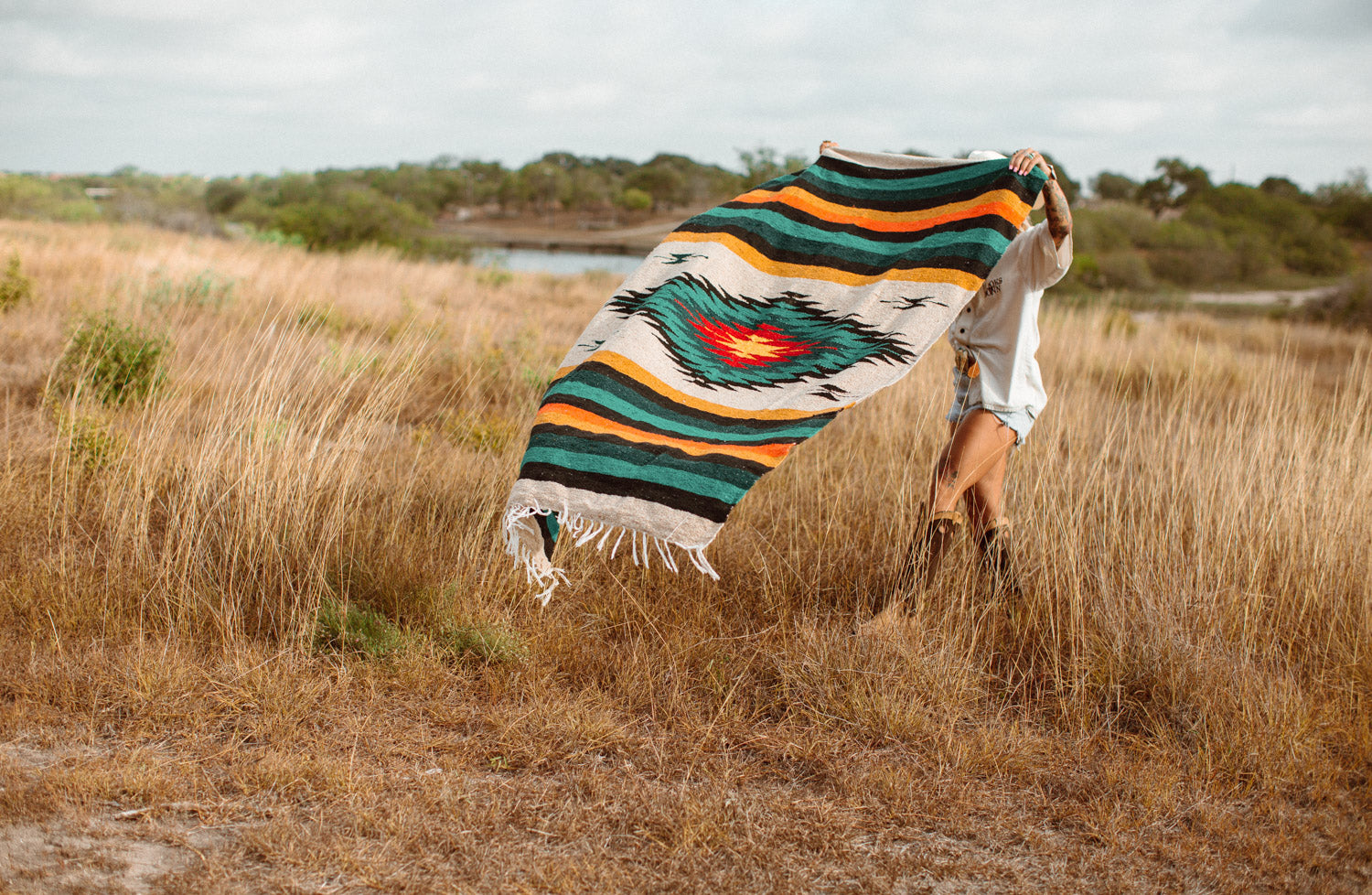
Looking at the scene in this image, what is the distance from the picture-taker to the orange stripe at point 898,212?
11.1 feet

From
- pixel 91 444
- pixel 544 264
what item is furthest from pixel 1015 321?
pixel 544 264

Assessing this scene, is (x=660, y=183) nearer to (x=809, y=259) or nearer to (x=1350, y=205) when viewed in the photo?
(x=1350, y=205)

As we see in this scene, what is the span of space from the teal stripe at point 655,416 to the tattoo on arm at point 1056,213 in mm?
1108

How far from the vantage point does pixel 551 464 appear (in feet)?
9.12

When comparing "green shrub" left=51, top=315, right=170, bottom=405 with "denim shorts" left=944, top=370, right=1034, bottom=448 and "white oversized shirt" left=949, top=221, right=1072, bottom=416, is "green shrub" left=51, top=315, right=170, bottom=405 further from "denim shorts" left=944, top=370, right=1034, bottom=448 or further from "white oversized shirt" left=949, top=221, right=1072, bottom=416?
"white oversized shirt" left=949, top=221, right=1072, bottom=416

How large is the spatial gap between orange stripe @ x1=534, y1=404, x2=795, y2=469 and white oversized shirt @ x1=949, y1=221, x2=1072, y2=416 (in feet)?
3.22

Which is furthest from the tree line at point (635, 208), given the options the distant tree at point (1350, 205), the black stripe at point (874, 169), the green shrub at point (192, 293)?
the black stripe at point (874, 169)

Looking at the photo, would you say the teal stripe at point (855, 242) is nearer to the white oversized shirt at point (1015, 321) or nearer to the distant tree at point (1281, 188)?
the white oversized shirt at point (1015, 321)

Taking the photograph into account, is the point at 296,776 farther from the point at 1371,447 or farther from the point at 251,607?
the point at 1371,447

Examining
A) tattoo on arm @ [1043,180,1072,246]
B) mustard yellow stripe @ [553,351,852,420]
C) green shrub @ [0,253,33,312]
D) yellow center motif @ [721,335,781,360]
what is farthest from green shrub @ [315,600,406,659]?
green shrub @ [0,253,33,312]

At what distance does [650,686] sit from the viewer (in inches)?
125

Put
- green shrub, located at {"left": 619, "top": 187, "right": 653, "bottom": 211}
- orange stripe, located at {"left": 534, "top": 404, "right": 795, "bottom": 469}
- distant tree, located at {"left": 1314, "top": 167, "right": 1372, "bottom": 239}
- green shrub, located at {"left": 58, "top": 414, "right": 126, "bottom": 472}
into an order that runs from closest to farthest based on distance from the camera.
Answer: orange stripe, located at {"left": 534, "top": 404, "right": 795, "bottom": 469}, green shrub, located at {"left": 58, "top": 414, "right": 126, "bottom": 472}, distant tree, located at {"left": 1314, "top": 167, "right": 1372, "bottom": 239}, green shrub, located at {"left": 619, "top": 187, "right": 653, "bottom": 211}

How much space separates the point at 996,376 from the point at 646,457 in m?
1.46

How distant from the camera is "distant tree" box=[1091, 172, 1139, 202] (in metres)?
53.7
